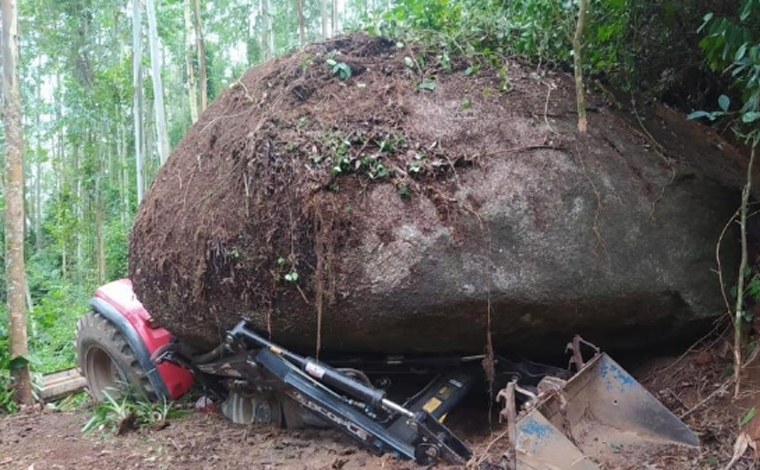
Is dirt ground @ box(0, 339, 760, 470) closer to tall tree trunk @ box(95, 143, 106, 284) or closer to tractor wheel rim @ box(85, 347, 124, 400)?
tractor wheel rim @ box(85, 347, 124, 400)

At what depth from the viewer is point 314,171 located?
3980 millimetres

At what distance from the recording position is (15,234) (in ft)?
21.2

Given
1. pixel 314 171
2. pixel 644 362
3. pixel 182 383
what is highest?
pixel 314 171

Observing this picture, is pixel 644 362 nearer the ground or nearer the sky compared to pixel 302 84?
nearer the ground

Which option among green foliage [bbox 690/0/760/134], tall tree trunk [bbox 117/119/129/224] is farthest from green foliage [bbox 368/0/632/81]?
tall tree trunk [bbox 117/119/129/224]

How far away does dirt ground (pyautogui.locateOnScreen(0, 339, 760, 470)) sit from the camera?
11.0 ft

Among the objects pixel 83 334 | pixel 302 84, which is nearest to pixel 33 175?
pixel 83 334

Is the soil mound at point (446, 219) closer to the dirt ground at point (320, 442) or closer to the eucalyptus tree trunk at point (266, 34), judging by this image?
the dirt ground at point (320, 442)

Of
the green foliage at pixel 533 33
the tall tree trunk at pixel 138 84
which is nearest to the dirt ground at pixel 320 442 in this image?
the green foliage at pixel 533 33

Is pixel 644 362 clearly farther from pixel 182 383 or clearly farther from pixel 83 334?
pixel 83 334

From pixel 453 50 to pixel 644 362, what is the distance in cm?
282

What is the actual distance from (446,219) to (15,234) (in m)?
5.06

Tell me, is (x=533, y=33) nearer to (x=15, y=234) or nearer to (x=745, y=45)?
(x=745, y=45)

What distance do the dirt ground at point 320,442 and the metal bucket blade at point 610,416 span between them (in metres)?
0.13
